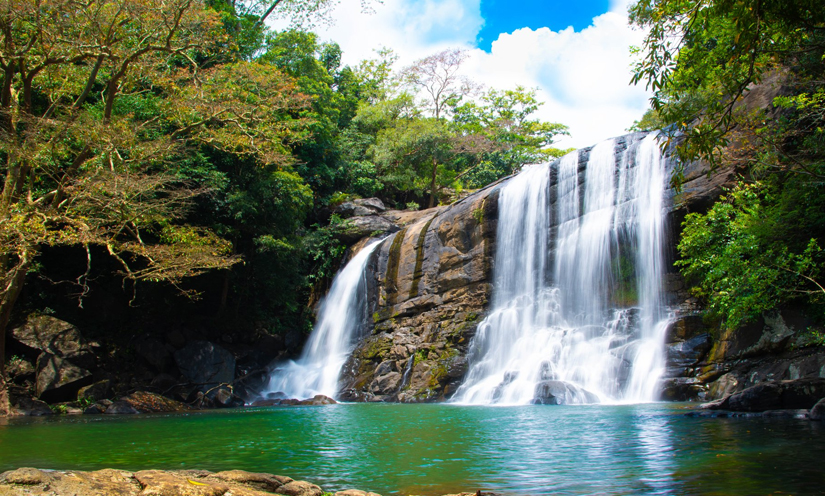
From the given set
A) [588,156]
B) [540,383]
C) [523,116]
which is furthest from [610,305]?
[523,116]

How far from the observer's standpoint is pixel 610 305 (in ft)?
51.0

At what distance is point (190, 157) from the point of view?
17.6 meters

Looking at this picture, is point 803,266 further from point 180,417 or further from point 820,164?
point 180,417

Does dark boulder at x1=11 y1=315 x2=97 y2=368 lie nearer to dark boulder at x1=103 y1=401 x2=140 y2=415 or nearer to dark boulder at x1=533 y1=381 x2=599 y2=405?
dark boulder at x1=103 y1=401 x2=140 y2=415

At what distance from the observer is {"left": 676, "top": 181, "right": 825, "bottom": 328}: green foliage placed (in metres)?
9.91

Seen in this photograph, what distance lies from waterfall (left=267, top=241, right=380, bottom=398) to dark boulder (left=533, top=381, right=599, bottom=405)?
26.8 feet

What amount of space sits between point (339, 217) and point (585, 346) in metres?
15.0

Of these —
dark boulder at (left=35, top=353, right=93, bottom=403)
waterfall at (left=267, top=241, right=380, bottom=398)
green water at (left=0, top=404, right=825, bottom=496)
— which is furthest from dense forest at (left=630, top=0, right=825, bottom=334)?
dark boulder at (left=35, top=353, right=93, bottom=403)

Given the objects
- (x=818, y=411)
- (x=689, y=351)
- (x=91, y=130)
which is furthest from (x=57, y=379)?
(x=818, y=411)

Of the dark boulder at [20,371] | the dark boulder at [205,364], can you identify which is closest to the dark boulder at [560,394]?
the dark boulder at [205,364]

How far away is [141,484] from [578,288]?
14554 mm

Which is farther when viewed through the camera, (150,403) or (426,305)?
(426,305)

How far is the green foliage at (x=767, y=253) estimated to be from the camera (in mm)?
9906

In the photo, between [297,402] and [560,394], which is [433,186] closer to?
[297,402]
